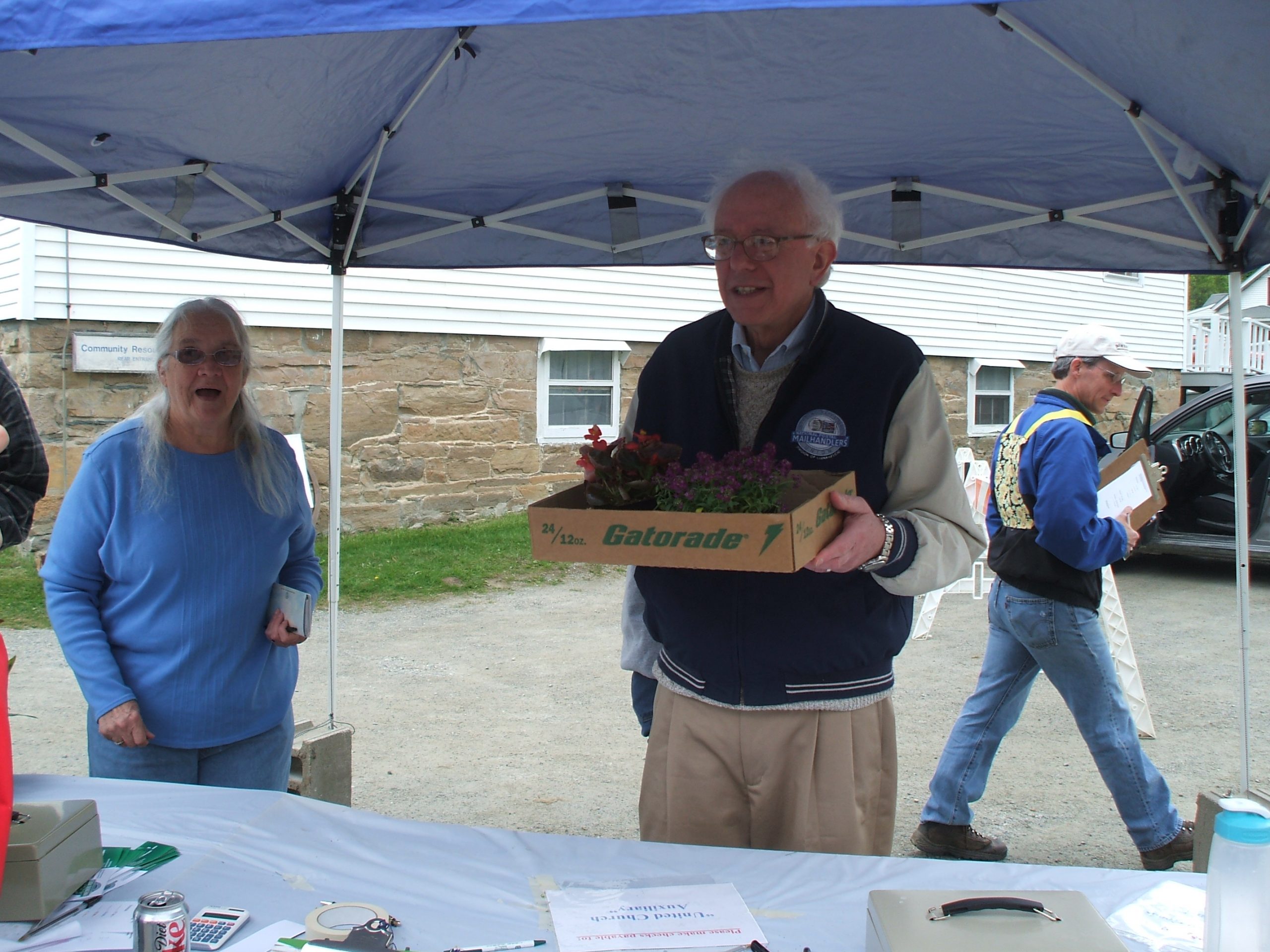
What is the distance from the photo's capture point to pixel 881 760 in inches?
87.4

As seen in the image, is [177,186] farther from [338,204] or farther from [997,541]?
[997,541]

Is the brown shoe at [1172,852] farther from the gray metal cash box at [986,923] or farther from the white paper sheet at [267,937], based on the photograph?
the white paper sheet at [267,937]

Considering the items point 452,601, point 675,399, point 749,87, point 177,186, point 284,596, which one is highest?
point 749,87

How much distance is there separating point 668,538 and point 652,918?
639 mm

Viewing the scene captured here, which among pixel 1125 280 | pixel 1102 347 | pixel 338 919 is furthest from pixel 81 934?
pixel 1125 280

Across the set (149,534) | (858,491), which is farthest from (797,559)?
(149,534)

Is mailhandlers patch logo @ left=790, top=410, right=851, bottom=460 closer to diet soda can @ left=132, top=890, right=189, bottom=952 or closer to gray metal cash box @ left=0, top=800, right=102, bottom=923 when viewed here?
diet soda can @ left=132, top=890, right=189, bottom=952

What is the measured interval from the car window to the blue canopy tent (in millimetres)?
5696

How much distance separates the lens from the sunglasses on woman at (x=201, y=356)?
8.49ft

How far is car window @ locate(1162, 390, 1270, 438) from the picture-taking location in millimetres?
8289

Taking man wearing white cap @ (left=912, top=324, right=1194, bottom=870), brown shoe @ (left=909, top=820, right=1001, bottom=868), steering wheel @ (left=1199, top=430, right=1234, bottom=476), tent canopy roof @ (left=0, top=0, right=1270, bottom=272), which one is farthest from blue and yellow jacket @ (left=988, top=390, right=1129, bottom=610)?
steering wheel @ (left=1199, top=430, right=1234, bottom=476)

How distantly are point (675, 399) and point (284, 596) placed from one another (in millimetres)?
1172

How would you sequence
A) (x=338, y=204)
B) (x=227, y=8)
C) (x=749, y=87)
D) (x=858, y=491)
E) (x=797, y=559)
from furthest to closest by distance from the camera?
(x=338, y=204)
(x=749, y=87)
(x=858, y=491)
(x=797, y=559)
(x=227, y=8)

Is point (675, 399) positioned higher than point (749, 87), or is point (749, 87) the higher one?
point (749, 87)
